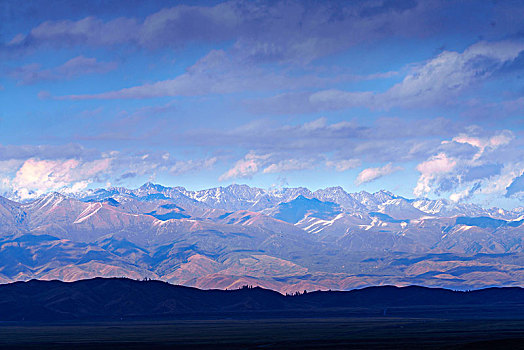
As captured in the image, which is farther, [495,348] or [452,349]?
[452,349]

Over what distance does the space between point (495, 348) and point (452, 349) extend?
Result: 16.9m

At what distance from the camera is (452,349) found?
655 ft

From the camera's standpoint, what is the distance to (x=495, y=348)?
18450 cm
